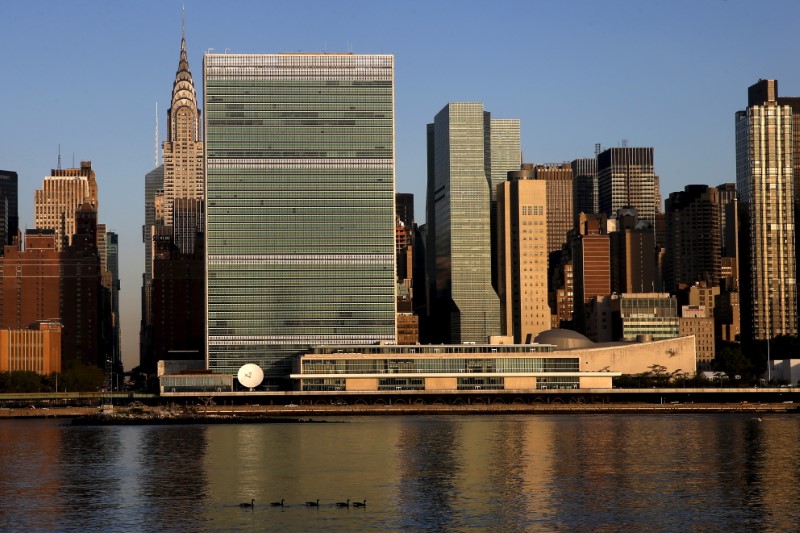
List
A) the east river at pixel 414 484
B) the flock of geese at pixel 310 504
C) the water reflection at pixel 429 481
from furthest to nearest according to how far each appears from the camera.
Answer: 1. the flock of geese at pixel 310 504
2. the water reflection at pixel 429 481
3. the east river at pixel 414 484

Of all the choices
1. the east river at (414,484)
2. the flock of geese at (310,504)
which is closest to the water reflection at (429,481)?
the east river at (414,484)

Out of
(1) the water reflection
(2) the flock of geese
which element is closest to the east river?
(1) the water reflection

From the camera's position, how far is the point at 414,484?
134875 mm

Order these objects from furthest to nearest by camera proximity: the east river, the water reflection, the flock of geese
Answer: the flock of geese < the water reflection < the east river

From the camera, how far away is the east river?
112m

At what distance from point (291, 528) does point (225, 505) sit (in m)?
14.5

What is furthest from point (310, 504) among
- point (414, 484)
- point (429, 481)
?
point (429, 481)

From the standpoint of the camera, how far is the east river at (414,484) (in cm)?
11162

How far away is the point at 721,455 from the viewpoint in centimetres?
16262

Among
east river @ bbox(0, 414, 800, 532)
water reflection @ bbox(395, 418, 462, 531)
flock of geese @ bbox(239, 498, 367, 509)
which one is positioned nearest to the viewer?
east river @ bbox(0, 414, 800, 532)

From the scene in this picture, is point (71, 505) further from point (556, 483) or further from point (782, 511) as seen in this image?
point (782, 511)

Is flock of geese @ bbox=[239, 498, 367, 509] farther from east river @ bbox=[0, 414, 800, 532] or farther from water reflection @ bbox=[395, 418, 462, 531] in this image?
water reflection @ bbox=[395, 418, 462, 531]

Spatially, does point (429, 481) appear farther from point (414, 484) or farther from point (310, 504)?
point (310, 504)

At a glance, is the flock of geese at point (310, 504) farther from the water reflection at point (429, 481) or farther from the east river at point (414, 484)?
the water reflection at point (429, 481)
